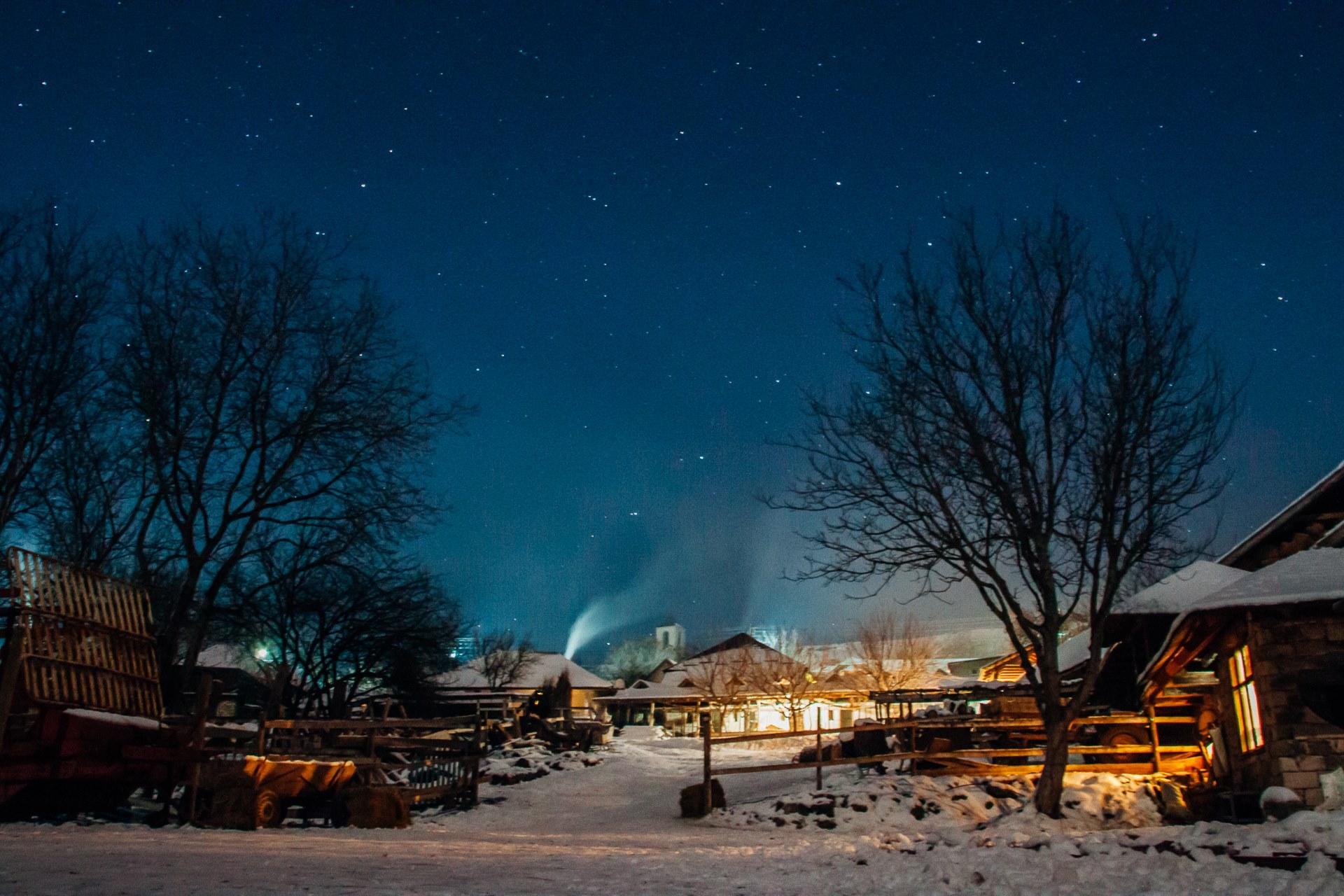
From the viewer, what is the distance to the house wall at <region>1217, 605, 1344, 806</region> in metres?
13.2

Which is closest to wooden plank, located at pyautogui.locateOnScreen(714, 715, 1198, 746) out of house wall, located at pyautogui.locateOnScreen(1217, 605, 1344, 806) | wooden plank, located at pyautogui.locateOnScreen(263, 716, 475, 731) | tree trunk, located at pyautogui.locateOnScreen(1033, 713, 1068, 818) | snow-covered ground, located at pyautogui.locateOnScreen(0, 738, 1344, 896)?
snow-covered ground, located at pyautogui.locateOnScreen(0, 738, 1344, 896)

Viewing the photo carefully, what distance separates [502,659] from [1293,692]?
192 feet

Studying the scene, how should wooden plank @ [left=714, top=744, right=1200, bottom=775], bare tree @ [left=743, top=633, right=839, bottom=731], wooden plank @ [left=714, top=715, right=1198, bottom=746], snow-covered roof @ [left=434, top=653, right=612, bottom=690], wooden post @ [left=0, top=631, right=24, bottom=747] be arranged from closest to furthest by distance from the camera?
wooden post @ [left=0, top=631, right=24, bottom=747], wooden plank @ [left=714, top=744, right=1200, bottom=775], wooden plank @ [left=714, top=715, right=1198, bottom=746], bare tree @ [left=743, top=633, right=839, bottom=731], snow-covered roof @ [left=434, top=653, right=612, bottom=690]

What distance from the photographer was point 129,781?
1161 centimetres

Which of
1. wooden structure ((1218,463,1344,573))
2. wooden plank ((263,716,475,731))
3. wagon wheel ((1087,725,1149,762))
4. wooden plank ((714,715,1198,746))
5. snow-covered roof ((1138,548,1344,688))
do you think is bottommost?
wagon wheel ((1087,725,1149,762))

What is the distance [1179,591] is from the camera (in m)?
23.2

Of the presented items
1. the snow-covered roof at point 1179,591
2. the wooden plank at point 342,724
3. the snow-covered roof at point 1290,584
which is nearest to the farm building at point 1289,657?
the snow-covered roof at point 1290,584

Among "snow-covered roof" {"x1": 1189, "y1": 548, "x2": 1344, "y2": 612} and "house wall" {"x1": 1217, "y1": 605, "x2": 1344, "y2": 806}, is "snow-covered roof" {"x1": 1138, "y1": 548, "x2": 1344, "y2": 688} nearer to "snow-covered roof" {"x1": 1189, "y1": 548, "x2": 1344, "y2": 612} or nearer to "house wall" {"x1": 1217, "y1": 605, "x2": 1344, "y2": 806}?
"snow-covered roof" {"x1": 1189, "y1": 548, "x2": 1344, "y2": 612}

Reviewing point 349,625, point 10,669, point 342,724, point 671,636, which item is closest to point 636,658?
point 671,636

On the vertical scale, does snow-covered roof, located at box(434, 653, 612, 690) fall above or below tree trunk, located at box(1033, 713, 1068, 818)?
above

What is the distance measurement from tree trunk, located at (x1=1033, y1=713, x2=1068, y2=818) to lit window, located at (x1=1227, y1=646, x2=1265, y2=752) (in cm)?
311

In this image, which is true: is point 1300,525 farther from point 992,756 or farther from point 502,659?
point 502,659

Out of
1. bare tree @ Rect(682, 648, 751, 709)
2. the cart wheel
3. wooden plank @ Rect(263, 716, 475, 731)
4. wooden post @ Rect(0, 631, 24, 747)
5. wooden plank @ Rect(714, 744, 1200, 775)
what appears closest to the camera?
wooden post @ Rect(0, 631, 24, 747)

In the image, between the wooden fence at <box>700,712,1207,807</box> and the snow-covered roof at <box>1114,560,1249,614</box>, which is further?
the snow-covered roof at <box>1114,560,1249,614</box>
